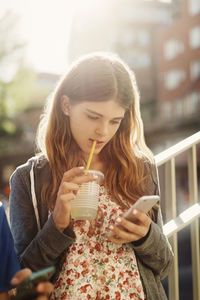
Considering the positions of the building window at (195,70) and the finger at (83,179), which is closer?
the finger at (83,179)

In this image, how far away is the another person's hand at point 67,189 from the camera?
4.73ft

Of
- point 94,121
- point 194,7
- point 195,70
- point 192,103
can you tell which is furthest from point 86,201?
point 194,7

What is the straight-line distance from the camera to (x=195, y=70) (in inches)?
1099

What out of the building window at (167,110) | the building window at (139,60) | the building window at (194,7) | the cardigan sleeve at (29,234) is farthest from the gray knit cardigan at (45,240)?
the building window at (139,60)

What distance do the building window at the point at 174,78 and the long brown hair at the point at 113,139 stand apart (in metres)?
27.7

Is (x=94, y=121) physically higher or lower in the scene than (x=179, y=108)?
higher

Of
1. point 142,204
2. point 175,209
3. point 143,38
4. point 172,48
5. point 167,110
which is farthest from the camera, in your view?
point 143,38

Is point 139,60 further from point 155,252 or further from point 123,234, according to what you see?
point 123,234

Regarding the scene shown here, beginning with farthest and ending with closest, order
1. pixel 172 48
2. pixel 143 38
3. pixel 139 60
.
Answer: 1. pixel 143 38
2. pixel 139 60
3. pixel 172 48

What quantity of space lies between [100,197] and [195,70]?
27.4 metres

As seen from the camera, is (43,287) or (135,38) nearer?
(43,287)

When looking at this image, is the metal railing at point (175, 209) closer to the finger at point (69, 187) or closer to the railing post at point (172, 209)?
the railing post at point (172, 209)

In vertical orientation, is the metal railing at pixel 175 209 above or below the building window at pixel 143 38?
below

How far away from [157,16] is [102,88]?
39.3 m
